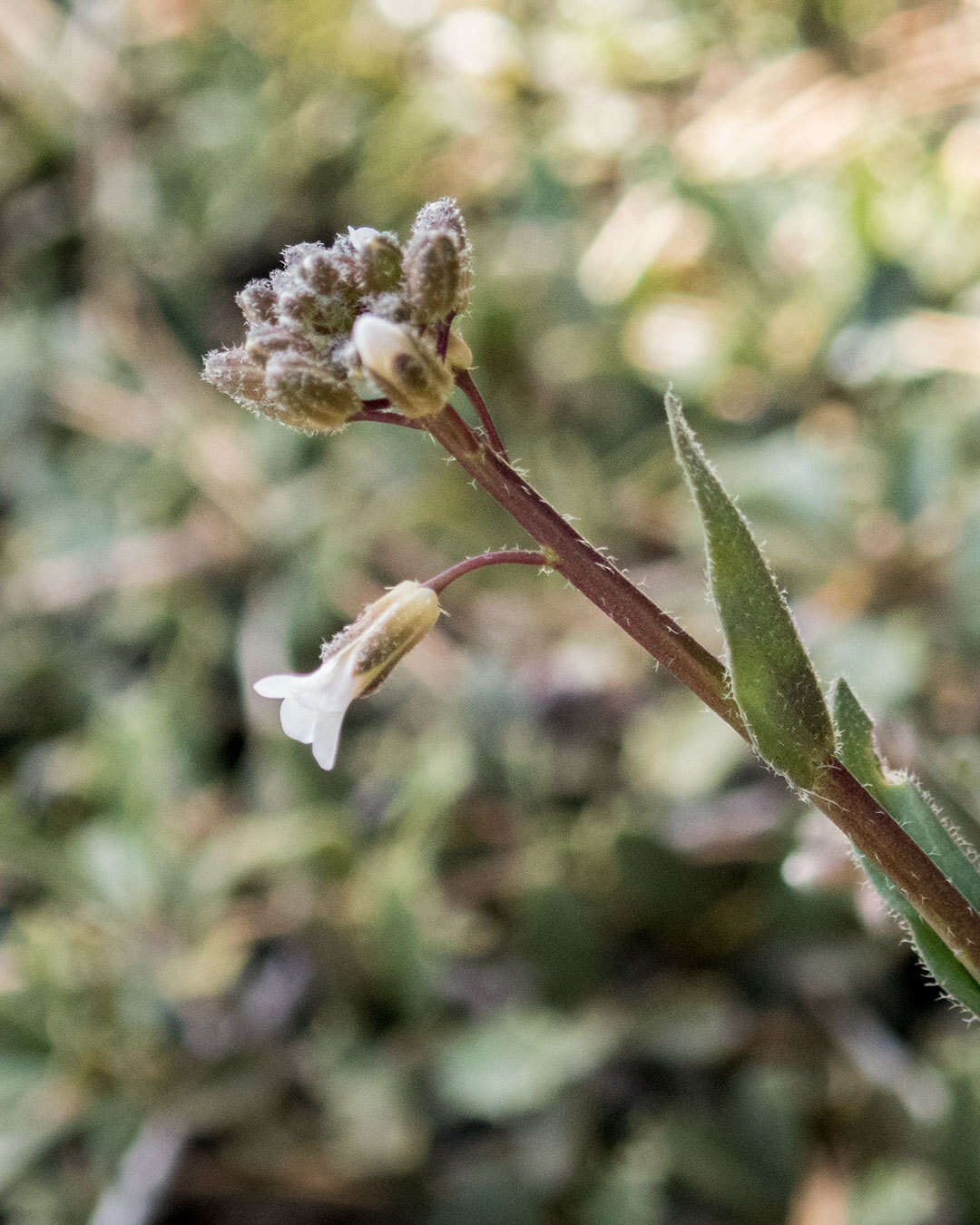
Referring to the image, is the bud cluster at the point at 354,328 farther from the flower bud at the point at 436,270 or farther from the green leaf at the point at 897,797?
the green leaf at the point at 897,797

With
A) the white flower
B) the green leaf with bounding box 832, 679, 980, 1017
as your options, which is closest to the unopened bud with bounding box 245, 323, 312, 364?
the white flower

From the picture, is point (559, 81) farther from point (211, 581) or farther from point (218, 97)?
point (211, 581)

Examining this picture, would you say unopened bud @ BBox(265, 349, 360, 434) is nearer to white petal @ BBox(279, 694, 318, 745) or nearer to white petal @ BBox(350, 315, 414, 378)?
white petal @ BBox(350, 315, 414, 378)

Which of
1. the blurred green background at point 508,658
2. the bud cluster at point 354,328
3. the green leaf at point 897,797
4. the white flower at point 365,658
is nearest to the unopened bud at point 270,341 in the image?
the bud cluster at point 354,328

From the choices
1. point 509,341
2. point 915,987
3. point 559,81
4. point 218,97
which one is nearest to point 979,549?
point 915,987

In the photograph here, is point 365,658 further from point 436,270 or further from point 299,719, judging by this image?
point 436,270
